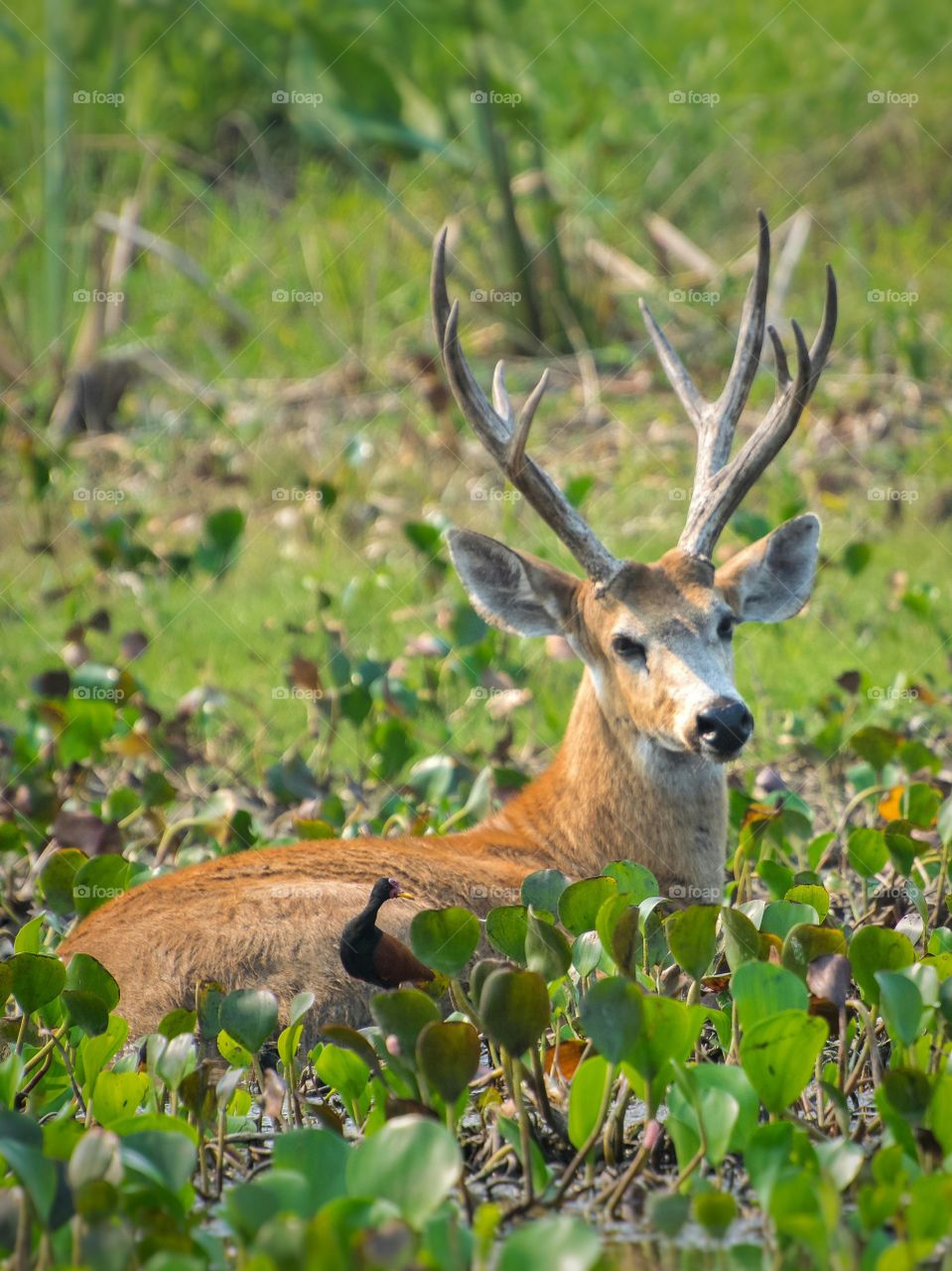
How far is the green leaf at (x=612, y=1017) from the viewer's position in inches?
129

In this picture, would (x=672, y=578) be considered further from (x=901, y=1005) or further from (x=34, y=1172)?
(x=34, y=1172)

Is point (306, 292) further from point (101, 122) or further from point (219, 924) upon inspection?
point (219, 924)

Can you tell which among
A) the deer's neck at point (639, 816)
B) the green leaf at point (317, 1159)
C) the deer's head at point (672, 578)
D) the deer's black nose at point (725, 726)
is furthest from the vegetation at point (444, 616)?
the deer's head at point (672, 578)

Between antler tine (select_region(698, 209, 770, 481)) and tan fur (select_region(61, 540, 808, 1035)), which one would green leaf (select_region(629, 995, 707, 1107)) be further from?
antler tine (select_region(698, 209, 770, 481))

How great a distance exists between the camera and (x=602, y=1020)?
10.8 ft

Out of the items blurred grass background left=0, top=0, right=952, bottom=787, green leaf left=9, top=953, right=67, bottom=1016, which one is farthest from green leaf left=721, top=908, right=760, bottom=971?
blurred grass background left=0, top=0, right=952, bottom=787

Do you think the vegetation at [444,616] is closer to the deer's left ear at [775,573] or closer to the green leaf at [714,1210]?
the green leaf at [714,1210]

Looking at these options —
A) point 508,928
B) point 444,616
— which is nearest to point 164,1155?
point 508,928

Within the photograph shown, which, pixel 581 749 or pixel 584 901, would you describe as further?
pixel 581 749

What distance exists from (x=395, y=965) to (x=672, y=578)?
5.39 ft

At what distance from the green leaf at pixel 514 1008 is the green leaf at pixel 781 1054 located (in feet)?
1.35

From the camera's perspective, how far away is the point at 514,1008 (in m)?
3.31

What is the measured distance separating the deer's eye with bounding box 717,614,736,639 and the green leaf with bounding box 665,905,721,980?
60.3 inches

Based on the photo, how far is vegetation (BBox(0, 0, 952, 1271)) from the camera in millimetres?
3275
